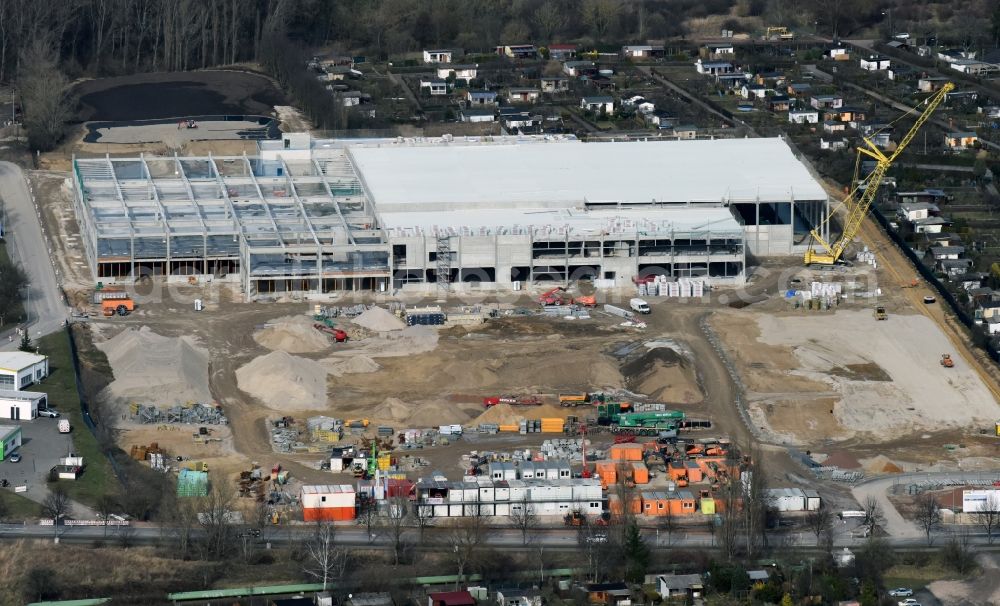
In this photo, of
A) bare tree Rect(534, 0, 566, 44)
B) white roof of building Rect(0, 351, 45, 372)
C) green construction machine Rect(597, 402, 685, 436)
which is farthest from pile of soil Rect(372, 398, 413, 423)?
bare tree Rect(534, 0, 566, 44)

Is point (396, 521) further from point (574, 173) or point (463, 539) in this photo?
point (574, 173)

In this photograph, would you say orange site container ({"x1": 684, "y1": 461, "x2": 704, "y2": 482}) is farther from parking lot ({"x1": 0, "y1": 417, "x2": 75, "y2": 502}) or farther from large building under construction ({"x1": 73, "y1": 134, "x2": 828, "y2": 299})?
large building under construction ({"x1": 73, "y1": 134, "x2": 828, "y2": 299})

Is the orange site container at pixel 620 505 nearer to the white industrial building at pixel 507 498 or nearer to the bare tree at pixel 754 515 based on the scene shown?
the white industrial building at pixel 507 498

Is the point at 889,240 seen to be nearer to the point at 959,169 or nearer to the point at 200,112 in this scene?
the point at 959,169

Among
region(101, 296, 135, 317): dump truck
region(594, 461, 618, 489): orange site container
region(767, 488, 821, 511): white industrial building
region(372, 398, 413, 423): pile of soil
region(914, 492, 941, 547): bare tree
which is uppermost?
region(101, 296, 135, 317): dump truck

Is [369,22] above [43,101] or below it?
below

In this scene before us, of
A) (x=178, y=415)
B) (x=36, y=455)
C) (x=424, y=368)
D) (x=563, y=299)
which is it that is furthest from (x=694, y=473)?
(x=36, y=455)

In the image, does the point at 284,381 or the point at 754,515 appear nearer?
the point at 754,515

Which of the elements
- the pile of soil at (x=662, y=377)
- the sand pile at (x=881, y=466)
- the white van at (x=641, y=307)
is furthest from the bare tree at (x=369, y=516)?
the white van at (x=641, y=307)
